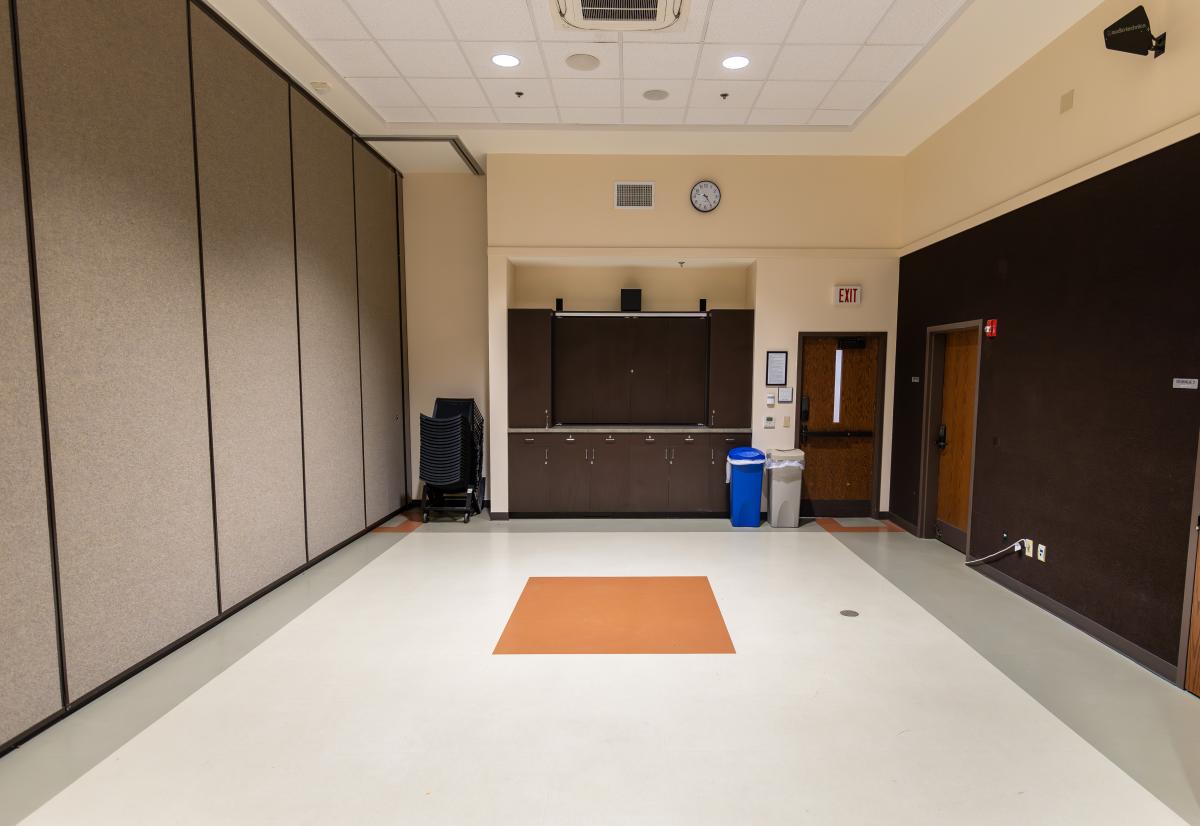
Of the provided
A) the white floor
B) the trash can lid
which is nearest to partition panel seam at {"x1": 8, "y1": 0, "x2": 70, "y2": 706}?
the white floor

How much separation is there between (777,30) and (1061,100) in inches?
75.6

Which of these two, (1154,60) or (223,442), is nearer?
(1154,60)

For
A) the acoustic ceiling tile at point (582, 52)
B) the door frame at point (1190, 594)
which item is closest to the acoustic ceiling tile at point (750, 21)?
the acoustic ceiling tile at point (582, 52)

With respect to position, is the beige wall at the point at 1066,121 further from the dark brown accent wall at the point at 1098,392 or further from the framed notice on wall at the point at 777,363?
the framed notice on wall at the point at 777,363

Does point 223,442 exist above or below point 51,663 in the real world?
above

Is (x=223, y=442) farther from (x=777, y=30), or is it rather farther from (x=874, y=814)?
(x=777, y=30)

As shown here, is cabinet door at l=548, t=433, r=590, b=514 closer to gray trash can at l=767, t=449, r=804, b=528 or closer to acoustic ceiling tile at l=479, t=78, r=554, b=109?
gray trash can at l=767, t=449, r=804, b=528

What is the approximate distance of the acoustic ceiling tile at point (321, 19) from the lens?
11.5ft

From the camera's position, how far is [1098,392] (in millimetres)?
3457

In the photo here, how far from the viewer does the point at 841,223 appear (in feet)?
20.1

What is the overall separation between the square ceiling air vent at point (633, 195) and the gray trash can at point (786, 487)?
118 inches

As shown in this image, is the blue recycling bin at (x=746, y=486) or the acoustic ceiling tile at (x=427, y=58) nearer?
the acoustic ceiling tile at (x=427, y=58)

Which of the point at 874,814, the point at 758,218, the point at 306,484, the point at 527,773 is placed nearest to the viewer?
the point at 874,814

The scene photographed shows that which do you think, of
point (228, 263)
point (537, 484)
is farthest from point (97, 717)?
point (537, 484)
